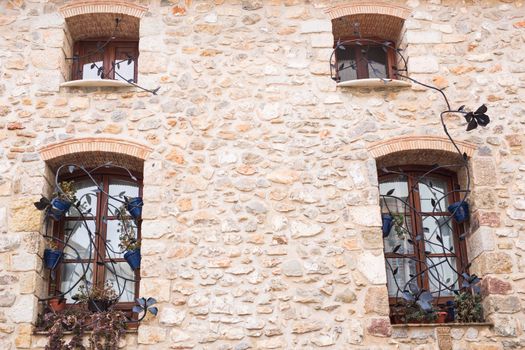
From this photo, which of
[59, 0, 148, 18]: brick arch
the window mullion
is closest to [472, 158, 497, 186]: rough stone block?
the window mullion

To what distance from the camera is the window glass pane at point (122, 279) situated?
6.54 m

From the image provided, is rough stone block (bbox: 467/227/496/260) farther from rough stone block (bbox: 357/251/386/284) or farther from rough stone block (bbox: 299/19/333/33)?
rough stone block (bbox: 299/19/333/33)

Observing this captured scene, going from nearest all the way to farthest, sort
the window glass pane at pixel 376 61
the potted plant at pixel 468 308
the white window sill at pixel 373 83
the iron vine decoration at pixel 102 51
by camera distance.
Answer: the potted plant at pixel 468 308 < the white window sill at pixel 373 83 < the iron vine decoration at pixel 102 51 < the window glass pane at pixel 376 61

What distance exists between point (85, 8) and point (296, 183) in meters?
2.74

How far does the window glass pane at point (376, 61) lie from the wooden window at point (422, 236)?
1.09 metres

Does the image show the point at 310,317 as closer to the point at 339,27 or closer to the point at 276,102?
the point at 276,102

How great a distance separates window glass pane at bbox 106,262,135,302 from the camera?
6535 millimetres

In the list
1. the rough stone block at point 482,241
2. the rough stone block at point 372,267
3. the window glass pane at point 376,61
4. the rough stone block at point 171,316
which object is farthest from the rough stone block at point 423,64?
the rough stone block at point 171,316

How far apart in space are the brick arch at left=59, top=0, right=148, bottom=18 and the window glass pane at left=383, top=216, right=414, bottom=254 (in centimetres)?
323

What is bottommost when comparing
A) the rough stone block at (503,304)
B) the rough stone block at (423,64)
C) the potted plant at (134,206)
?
the rough stone block at (503,304)

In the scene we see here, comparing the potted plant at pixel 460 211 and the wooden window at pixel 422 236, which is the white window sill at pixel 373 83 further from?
the potted plant at pixel 460 211

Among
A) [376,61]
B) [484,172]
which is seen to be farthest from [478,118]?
[376,61]

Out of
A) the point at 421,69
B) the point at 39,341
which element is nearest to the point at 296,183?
the point at 421,69

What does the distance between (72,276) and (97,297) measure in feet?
1.38
